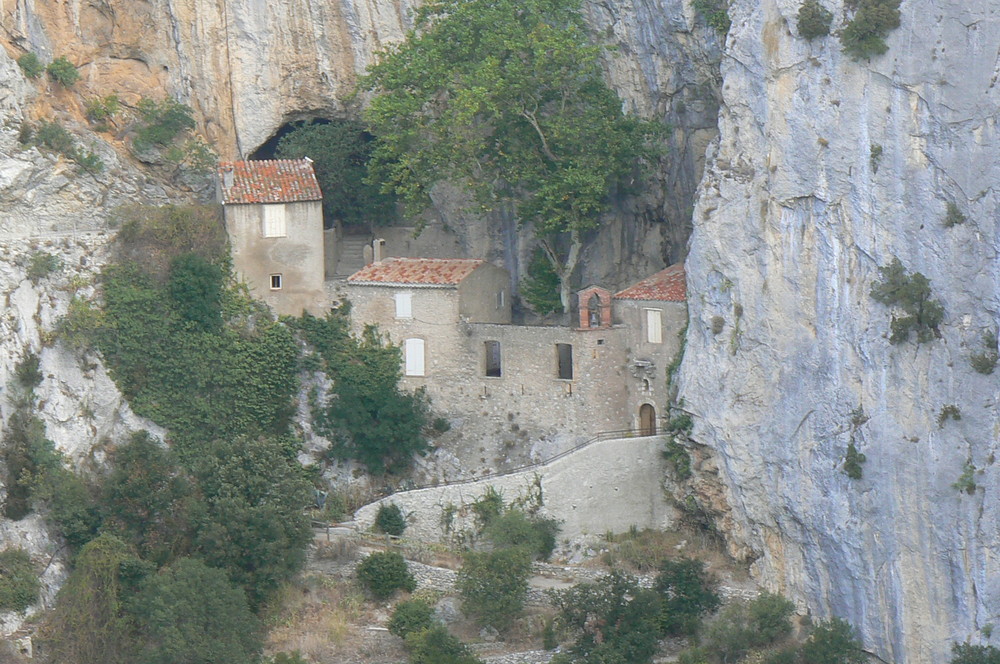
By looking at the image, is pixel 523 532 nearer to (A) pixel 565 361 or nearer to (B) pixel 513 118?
(A) pixel 565 361

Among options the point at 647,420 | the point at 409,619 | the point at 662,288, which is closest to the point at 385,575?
the point at 409,619

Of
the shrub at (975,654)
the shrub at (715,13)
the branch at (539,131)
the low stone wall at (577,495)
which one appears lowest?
the shrub at (975,654)

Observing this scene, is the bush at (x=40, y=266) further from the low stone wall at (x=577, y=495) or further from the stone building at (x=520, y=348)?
the low stone wall at (x=577, y=495)

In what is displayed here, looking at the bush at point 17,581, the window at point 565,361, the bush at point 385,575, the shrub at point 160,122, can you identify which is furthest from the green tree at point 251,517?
the shrub at point 160,122

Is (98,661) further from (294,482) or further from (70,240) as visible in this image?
(70,240)

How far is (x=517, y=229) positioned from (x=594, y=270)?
8.00ft

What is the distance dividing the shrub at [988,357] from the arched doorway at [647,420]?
9.43 metres

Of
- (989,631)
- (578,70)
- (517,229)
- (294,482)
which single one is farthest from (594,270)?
(989,631)

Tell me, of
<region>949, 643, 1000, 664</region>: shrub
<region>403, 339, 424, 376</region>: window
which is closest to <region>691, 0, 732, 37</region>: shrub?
<region>403, 339, 424, 376</region>: window

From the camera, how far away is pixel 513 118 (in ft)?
181

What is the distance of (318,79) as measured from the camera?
5984 centimetres

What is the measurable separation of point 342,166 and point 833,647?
2010 centimetres

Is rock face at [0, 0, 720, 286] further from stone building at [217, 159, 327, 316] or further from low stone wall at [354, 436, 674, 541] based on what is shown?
low stone wall at [354, 436, 674, 541]

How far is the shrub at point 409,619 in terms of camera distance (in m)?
50.0
